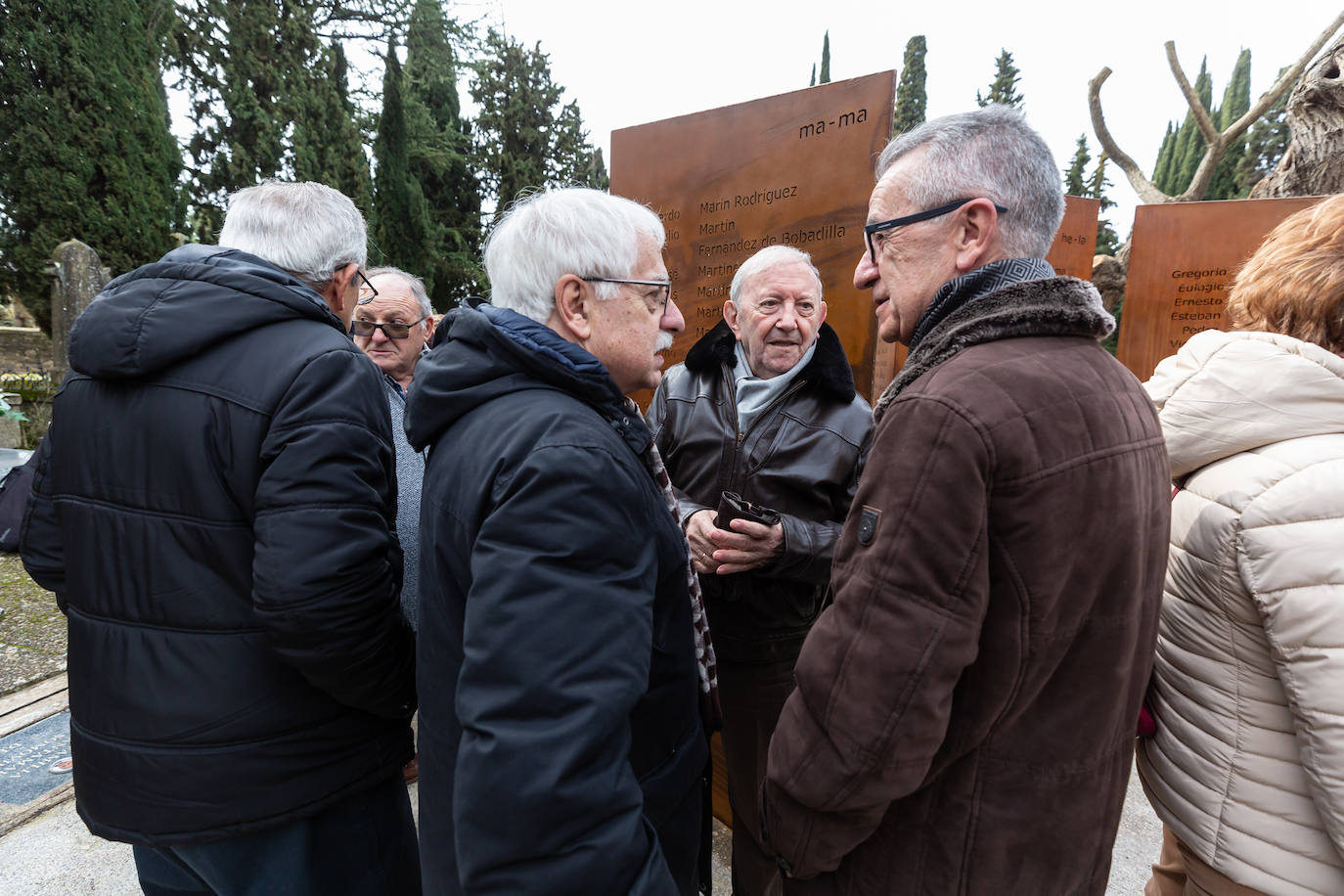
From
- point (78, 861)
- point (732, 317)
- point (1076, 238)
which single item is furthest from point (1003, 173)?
point (1076, 238)

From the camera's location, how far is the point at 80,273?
29.5 feet

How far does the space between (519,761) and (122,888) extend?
247 centimetres

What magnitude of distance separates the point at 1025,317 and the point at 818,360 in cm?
119

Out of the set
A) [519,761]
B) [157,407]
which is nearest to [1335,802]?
[519,761]

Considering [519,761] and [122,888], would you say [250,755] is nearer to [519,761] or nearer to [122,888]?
[519,761]

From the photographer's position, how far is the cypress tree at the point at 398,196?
55.8 ft

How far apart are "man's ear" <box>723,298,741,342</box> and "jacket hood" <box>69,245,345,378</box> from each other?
1431 mm

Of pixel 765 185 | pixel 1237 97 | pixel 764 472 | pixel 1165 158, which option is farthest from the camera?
pixel 1165 158

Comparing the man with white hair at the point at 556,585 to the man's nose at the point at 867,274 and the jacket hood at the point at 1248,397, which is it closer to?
the man's nose at the point at 867,274

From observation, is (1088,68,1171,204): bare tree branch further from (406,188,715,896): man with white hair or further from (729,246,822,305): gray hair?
(406,188,715,896): man with white hair

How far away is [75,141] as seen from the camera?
422 inches

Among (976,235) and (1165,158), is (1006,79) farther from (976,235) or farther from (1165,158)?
(976,235)

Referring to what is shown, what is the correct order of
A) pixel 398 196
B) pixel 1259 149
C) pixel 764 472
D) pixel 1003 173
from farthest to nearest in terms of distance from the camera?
pixel 1259 149 → pixel 398 196 → pixel 764 472 → pixel 1003 173

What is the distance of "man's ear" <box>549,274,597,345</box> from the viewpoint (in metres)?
1.28
